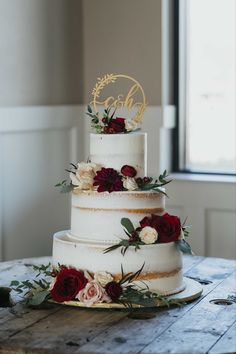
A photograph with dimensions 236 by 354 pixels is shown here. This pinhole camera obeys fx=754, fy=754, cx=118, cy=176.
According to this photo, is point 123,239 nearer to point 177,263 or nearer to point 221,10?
point 177,263

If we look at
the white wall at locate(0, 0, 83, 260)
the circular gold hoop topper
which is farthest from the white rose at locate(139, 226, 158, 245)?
the white wall at locate(0, 0, 83, 260)

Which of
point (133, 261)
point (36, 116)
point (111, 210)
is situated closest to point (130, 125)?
point (111, 210)

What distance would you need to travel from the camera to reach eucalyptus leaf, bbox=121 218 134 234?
2.08 metres

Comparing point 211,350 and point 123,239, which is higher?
point 123,239

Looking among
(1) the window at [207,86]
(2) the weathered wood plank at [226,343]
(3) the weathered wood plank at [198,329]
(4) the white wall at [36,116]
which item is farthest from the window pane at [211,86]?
(2) the weathered wood plank at [226,343]

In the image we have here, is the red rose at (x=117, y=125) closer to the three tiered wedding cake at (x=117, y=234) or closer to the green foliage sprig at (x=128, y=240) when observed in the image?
the three tiered wedding cake at (x=117, y=234)

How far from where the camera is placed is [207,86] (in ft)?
12.1

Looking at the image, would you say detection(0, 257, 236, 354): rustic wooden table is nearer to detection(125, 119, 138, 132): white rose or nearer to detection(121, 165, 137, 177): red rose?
detection(121, 165, 137, 177): red rose

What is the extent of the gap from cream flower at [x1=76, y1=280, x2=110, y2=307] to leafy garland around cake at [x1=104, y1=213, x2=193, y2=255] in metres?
0.10

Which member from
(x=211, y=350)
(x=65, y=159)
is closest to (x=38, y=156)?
(x=65, y=159)

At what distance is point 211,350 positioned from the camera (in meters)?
1.73

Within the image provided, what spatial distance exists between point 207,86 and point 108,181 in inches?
67.7

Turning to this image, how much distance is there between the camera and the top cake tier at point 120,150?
2.12m

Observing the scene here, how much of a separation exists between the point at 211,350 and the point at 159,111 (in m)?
1.99
